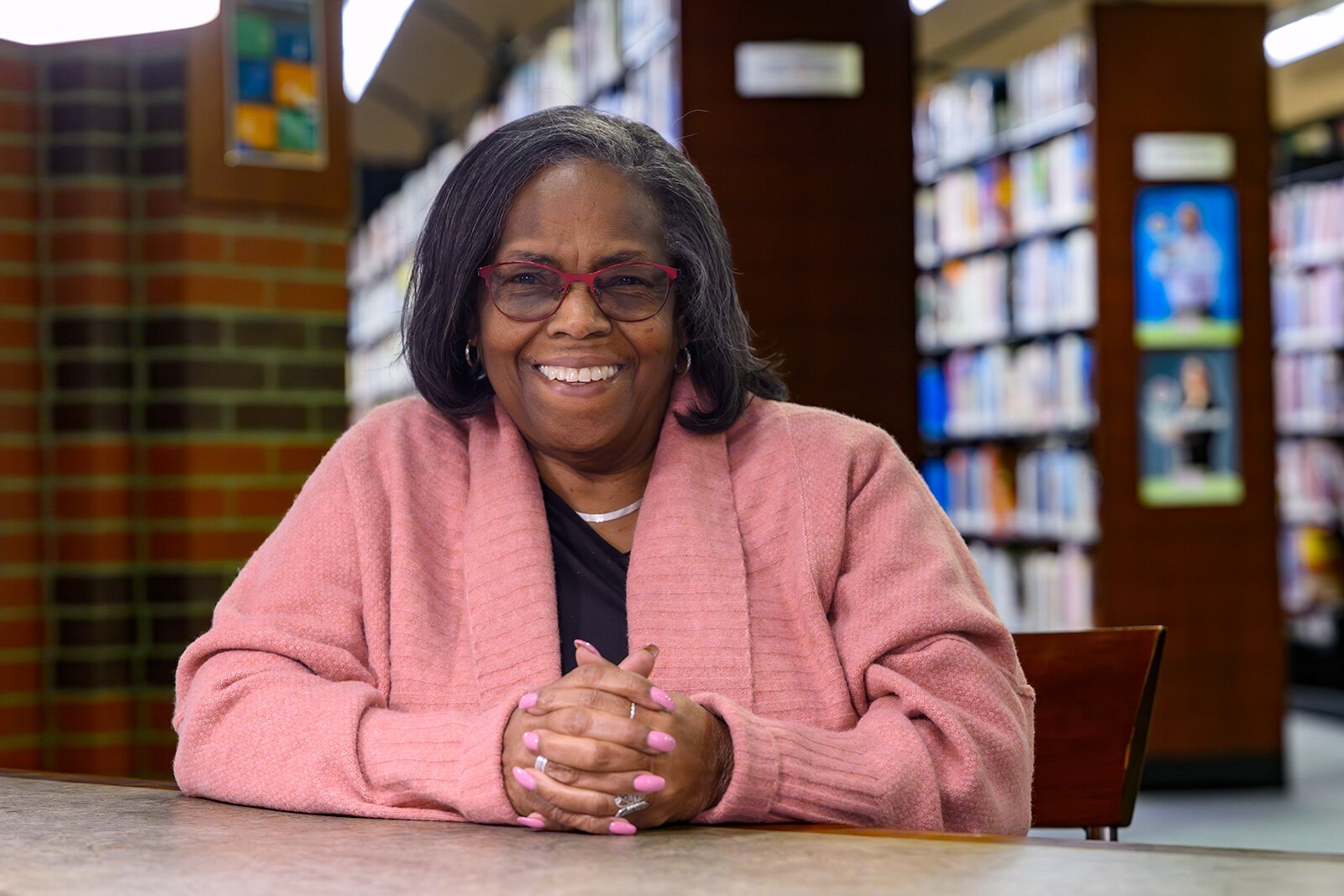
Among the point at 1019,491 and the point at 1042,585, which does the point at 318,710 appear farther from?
the point at 1019,491

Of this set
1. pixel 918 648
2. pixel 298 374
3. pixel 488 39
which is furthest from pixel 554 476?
pixel 488 39

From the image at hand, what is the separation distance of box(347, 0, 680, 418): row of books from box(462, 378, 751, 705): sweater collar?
272mm

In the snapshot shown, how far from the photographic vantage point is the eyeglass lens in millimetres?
1594

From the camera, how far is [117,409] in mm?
2615

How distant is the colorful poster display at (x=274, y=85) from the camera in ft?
8.66

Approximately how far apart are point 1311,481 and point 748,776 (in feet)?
21.5

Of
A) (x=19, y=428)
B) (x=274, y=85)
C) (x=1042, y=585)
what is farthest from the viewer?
(x=1042, y=585)

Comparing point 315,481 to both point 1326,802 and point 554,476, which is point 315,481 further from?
point 1326,802

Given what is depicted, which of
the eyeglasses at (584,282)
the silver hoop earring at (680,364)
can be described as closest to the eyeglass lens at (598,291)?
the eyeglasses at (584,282)

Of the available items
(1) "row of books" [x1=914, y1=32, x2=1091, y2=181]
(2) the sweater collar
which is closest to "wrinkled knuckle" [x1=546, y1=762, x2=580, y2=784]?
(2) the sweater collar

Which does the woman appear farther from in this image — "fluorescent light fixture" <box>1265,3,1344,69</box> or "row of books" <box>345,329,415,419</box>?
"row of books" <box>345,329,415,419</box>

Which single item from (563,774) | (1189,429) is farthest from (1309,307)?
(563,774)

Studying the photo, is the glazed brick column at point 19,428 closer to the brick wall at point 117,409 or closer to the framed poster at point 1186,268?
the brick wall at point 117,409

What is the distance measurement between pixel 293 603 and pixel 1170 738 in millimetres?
4007
